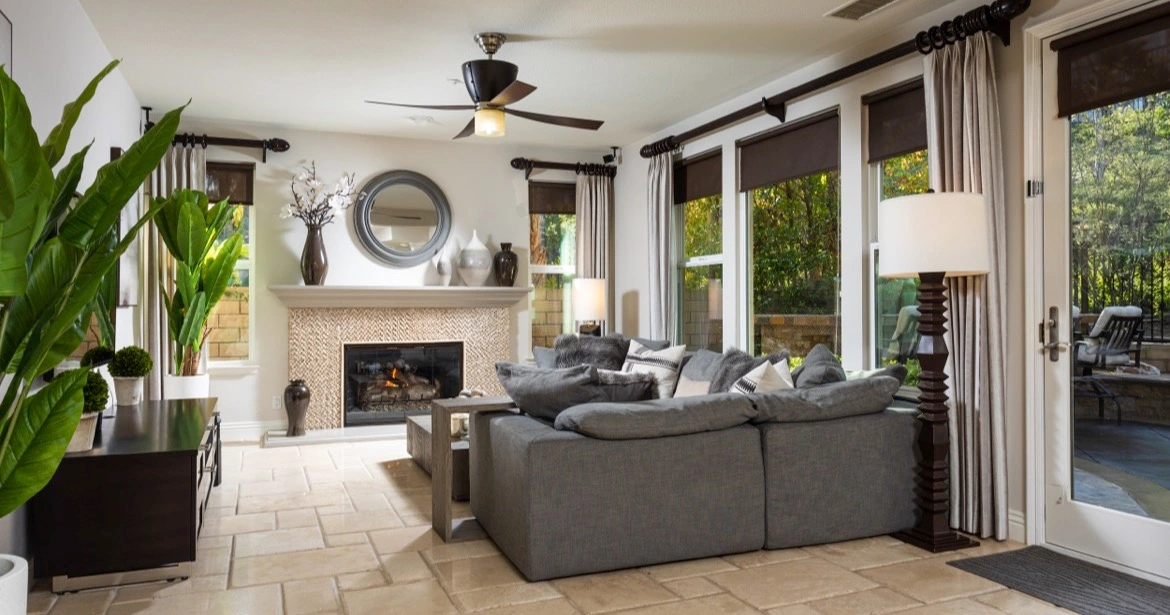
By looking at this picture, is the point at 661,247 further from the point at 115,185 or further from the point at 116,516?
the point at 115,185

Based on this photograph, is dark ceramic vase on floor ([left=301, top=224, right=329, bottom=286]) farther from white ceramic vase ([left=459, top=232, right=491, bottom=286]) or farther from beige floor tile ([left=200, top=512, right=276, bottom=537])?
beige floor tile ([left=200, top=512, right=276, bottom=537])

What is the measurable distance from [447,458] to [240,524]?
1.17 meters

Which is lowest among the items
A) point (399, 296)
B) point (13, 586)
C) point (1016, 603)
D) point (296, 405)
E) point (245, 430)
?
point (1016, 603)

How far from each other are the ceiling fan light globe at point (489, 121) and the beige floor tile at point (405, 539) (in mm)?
2012

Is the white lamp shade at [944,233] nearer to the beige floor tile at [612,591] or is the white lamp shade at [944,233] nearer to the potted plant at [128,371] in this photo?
the beige floor tile at [612,591]

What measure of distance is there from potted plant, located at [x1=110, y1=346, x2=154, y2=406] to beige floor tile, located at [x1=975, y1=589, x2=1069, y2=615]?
3.88 m

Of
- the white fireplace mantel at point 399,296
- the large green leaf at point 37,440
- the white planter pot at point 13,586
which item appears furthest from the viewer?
the white fireplace mantel at point 399,296

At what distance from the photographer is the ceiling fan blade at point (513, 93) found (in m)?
4.07

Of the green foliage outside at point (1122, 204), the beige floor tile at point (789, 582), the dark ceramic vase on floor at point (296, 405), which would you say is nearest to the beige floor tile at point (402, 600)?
the beige floor tile at point (789, 582)

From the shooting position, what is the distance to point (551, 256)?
301 inches

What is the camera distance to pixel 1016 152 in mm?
3658

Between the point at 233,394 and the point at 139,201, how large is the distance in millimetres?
1717

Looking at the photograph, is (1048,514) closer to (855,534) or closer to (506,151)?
(855,534)

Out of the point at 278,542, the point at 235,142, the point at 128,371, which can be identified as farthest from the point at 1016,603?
the point at 235,142
